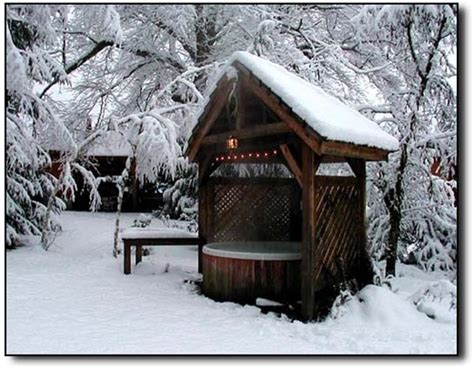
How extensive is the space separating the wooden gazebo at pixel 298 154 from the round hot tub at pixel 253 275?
12.4 inches

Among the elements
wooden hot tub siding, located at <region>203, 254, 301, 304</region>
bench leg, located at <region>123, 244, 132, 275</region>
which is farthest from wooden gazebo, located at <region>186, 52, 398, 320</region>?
bench leg, located at <region>123, 244, 132, 275</region>

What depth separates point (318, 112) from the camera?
4.25 m

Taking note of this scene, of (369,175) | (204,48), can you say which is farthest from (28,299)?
(204,48)

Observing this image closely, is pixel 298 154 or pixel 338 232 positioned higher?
pixel 298 154

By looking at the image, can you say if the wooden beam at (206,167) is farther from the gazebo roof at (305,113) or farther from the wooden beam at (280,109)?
the wooden beam at (280,109)

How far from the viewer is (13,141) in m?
3.98

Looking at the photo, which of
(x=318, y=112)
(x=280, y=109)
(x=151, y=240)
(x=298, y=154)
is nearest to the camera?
(x=318, y=112)

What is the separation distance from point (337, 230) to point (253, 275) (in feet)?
3.13

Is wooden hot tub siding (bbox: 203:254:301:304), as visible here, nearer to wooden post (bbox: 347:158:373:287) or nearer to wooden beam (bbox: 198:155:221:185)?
wooden post (bbox: 347:158:373:287)

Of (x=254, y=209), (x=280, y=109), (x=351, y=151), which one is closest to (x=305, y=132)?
(x=280, y=109)

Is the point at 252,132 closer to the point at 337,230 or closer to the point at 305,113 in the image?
the point at 305,113

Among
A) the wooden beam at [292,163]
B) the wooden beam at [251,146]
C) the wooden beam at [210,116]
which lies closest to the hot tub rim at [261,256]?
the wooden beam at [292,163]

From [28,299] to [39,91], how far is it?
80.1 inches

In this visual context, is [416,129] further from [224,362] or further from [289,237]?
[224,362]
